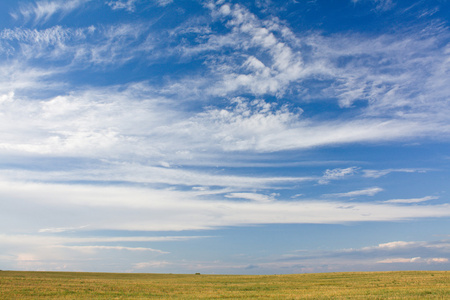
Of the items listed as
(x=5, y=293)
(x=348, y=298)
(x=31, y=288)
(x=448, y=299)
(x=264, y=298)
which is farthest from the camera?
(x=31, y=288)

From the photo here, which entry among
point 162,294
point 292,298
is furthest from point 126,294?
point 292,298

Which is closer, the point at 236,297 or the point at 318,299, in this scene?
the point at 318,299

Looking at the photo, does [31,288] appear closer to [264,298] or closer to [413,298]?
[264,298]

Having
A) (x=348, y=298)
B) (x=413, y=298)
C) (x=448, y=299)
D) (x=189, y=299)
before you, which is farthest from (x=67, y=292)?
(x=448, y=299)

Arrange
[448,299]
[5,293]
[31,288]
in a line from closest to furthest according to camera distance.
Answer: [448,299]
[5,293]
[31,288]

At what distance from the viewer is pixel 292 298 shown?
108 ft

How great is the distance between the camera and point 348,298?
31516 mm

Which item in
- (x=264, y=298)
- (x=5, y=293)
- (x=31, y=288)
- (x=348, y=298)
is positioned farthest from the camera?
(x=31, y=288)

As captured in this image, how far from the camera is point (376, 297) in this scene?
31828 millimetres

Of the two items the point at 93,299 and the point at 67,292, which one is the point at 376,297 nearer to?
the point at 93,299

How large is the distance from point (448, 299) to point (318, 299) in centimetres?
1144

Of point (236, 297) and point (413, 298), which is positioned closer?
point (413, 298)

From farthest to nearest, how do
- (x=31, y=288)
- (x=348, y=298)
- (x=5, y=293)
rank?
(x=31, y=288) → (x=5, y=293) → (x=348, y=298)

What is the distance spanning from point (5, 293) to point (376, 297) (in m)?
41.1
